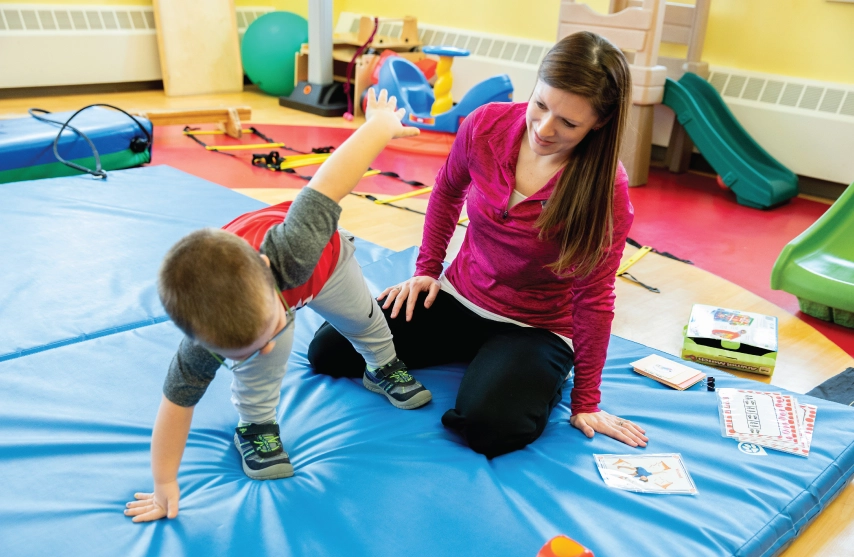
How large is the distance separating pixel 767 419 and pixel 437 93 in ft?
11.8

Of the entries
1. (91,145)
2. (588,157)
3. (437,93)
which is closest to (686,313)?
(588,157)

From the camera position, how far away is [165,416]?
1228mm

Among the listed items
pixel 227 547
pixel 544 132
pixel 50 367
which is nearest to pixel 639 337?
pixel 544 132

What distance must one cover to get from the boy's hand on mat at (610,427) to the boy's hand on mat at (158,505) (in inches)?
33.7

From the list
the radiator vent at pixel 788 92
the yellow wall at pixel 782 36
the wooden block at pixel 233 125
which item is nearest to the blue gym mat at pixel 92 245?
the wooden block at pixel 233 125

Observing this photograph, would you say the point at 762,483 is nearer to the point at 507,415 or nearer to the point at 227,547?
the point at 507,415

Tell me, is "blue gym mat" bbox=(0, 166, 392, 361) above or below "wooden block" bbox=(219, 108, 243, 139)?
above

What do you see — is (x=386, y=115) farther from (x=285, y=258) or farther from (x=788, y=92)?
(x=788, y=92)

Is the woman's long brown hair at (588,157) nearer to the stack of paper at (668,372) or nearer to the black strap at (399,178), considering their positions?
the stack of paper at (668,372)

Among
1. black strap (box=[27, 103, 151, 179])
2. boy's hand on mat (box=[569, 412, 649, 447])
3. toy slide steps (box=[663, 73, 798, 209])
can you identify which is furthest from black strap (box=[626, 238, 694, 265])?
black strap (box=[27, 103, 151, 179])

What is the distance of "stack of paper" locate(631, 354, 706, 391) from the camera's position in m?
1.88

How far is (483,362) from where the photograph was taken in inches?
66.1

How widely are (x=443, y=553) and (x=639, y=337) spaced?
1.32 metres

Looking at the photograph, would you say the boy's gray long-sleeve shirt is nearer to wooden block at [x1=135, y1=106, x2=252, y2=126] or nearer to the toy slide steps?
wooden block at [x1=135, y1=106, x2=252, y2=126]
